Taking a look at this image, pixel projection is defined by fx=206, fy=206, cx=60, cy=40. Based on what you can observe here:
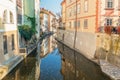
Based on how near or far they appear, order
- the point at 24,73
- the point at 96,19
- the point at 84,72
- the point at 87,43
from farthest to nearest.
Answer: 1. the point at 87,43
2. the point at 96,19
3. the point at 84,72
4. the point at 24,73

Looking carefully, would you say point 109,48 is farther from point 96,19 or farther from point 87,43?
point 87,43

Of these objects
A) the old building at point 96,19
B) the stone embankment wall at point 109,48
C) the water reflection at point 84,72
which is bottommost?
the water reflection at point 84,72

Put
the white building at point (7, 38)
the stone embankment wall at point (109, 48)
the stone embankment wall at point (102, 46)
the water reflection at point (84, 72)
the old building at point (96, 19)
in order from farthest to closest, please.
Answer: the old building at point (96, 19), the stone embankment wall at point (102, 46), the stone embankment wall at point (109, 48), the white building at point (7, 38), the water reflection at point (84, 72)

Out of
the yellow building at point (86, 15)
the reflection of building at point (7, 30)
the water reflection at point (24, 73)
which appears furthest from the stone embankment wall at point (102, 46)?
the reflection of building at point (7, 30)

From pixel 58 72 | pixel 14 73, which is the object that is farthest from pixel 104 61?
pixel 14 73

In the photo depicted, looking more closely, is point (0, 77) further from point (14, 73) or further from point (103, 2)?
point (103, 2)

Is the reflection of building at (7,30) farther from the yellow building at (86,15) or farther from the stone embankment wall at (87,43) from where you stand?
the yellow building at (86,15)

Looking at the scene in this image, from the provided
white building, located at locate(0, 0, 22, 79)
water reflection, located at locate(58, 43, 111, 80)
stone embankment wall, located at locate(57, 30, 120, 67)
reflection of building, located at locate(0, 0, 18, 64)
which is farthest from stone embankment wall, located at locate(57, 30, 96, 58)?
reflection of building, located at locate(0, 0, 18, 64)

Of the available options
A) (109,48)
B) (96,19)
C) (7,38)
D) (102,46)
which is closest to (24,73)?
(7,38)

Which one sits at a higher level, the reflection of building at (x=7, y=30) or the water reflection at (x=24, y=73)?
the reflection of building at (x=7, y=30)

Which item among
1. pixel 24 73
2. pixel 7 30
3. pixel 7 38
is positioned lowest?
pixel 24 73

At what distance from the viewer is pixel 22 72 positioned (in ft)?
56.7

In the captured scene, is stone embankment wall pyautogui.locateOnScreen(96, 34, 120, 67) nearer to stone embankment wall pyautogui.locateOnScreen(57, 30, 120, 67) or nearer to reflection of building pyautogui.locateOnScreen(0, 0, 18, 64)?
stone embankment wall pyautogui.locateOnScreen(57, 30, 120, 67)

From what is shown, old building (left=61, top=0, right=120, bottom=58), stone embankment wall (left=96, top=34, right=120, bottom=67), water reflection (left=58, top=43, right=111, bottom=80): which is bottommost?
water reflection (left=58, top=43, right=111, bottom=80)
